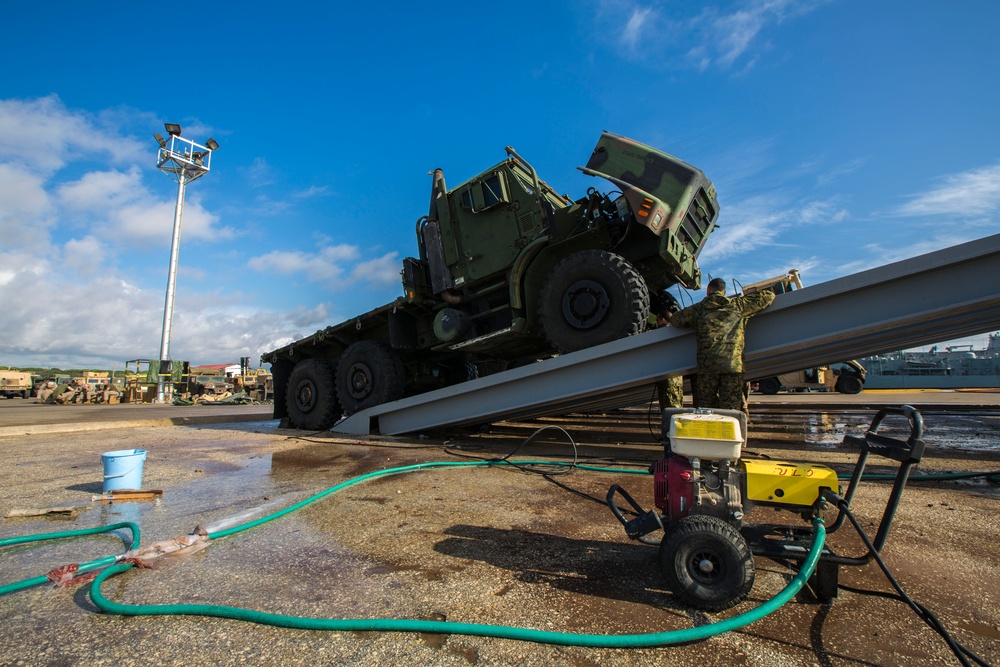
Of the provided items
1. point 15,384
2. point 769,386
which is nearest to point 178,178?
point 15,384

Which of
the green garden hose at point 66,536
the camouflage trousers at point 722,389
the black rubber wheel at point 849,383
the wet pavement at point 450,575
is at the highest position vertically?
the black rubber wheel at point 849,383

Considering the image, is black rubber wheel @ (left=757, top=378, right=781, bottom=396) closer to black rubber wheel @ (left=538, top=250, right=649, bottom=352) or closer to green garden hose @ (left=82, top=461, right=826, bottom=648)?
black rubber wheel @ (left=538, top=250, right=649, bottom=352)

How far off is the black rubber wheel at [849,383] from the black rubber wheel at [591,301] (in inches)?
540

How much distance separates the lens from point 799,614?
1.76 metres

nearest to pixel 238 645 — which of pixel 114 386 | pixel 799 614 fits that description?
pixel 799 614

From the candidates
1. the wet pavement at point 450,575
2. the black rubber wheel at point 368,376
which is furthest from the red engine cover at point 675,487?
the black rubber wheel at point 368,376

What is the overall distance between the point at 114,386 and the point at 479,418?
2792cm

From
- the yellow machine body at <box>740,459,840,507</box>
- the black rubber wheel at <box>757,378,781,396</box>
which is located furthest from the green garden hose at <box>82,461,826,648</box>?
the black rubber wheel at <box>757,378,781,396</box>

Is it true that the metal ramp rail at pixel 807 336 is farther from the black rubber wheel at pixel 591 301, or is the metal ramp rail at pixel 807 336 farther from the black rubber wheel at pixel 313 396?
the black rubber wheel at pixel 313 396

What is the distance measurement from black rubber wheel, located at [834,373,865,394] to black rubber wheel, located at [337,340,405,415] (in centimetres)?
1466

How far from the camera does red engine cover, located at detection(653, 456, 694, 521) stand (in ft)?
6.67

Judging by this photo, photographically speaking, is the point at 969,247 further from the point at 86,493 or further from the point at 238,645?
the point at 86,493

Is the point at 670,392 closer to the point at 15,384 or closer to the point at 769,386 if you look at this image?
the point at 769,386

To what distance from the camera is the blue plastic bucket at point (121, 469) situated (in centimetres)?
354
